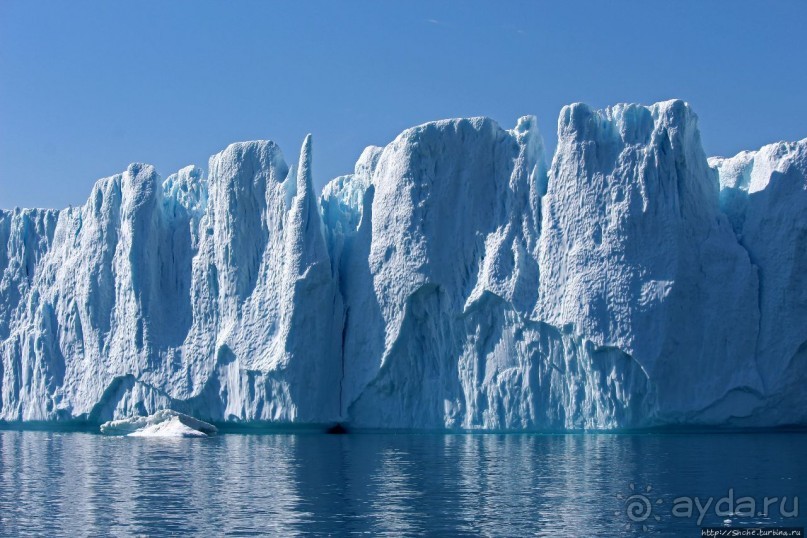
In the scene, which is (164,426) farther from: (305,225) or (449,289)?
(449,289)

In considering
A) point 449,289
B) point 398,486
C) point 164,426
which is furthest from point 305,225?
point 398,486

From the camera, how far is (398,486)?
1217 cm

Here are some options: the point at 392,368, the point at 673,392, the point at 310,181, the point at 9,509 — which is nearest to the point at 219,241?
the point at 310,181

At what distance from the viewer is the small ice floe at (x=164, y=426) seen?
76.6ft

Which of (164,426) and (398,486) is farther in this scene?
(164,426)

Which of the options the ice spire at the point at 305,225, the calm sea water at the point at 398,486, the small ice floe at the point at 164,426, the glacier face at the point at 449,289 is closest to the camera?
the calm sea water at the point at 398,486

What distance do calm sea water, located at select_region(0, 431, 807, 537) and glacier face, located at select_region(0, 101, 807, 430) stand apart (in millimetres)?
2333

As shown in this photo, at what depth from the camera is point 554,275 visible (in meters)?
21.7

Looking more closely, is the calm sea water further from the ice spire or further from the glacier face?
the ice spire

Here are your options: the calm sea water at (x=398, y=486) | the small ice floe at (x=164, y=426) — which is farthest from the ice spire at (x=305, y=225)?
the calm sea water at (x=398, y=486)

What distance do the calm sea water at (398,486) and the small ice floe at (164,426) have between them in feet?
13.3

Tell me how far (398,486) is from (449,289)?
1081 cm

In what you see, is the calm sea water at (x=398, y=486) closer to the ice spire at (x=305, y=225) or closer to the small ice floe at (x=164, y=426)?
the small ice floe at (x=164, y=426)

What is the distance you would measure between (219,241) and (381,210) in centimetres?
435
